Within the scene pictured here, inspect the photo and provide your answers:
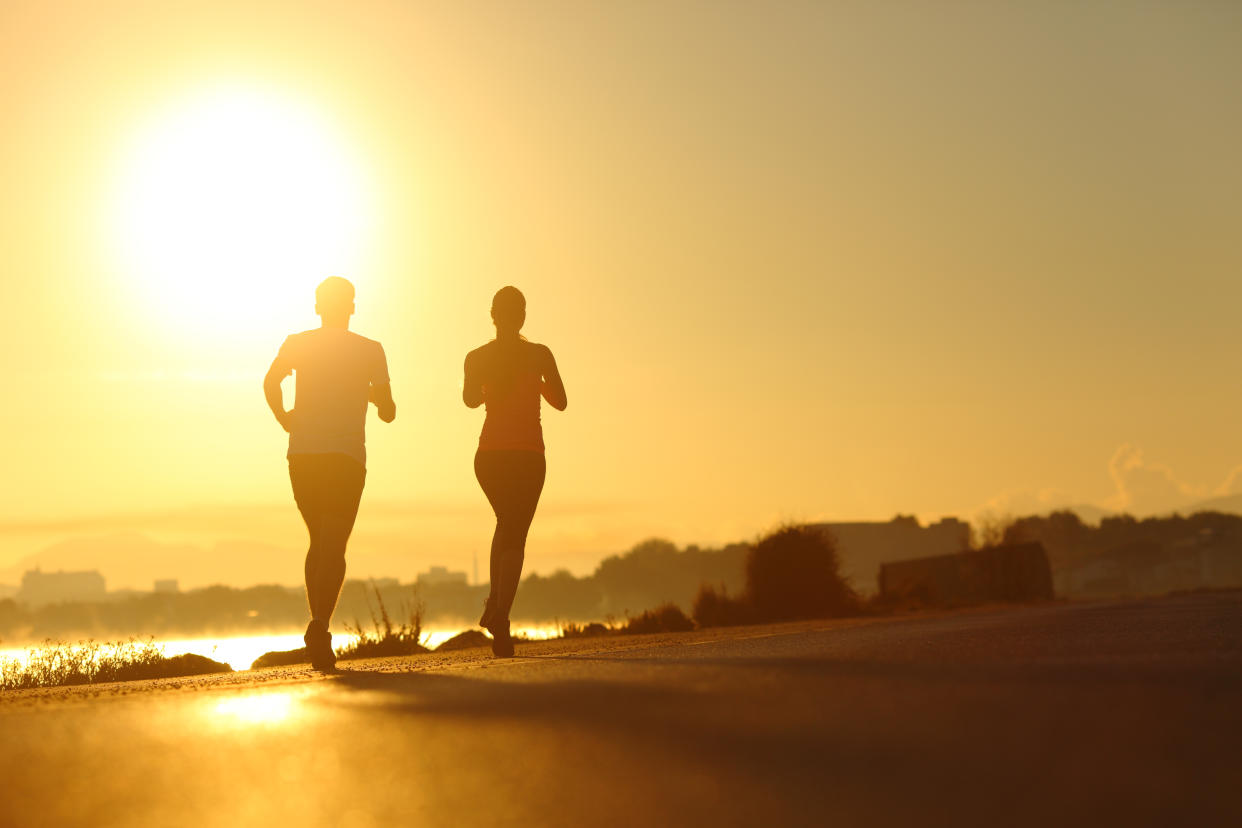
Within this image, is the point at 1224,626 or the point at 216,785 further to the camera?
the point at 1224,626

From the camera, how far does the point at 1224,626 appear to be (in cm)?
488

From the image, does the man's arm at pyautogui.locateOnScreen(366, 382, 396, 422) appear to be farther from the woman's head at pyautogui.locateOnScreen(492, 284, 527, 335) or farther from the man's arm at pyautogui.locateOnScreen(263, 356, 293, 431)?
the woman's head at pyautogui.locateOnScreen(492, 284, 527, 335)

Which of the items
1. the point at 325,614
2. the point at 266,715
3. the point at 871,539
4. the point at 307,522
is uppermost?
the point at 871,539

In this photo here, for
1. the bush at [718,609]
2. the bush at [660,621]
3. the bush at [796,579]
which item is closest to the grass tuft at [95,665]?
the bush at [660,621]

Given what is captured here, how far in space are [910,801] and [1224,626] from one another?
135 inches

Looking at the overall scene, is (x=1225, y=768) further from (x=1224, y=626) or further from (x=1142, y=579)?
(x=1142, y=579)

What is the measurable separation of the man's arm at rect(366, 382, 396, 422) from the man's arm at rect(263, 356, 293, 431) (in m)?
0.51

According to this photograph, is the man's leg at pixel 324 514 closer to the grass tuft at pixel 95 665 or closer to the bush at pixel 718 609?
the grass tuft at pixel 95 665

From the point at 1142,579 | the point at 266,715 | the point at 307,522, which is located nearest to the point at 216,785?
the point at 266,715

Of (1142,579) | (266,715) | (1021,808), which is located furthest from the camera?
(1142,579)

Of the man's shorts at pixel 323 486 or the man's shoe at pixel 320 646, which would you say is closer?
the man's shoe at pixel 320 646

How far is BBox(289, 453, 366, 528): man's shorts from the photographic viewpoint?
6855 millimetres

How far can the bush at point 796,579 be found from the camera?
67.3 ft

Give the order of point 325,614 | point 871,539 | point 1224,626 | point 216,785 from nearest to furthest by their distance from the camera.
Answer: point 216,785
point 1224,626
point 325,614
point 871,539
